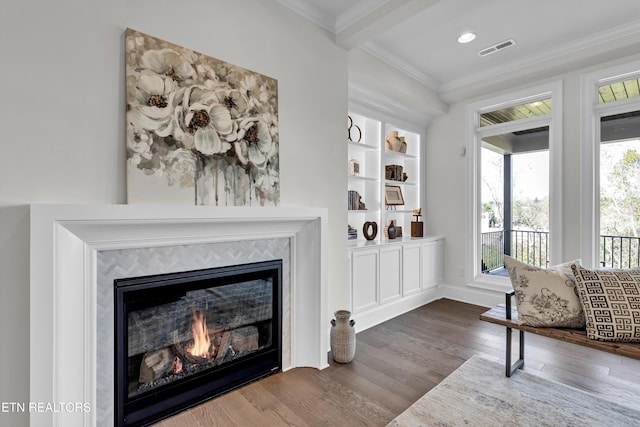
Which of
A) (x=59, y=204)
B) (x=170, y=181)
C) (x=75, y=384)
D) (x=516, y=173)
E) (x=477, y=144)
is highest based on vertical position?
(x=477, y=144)

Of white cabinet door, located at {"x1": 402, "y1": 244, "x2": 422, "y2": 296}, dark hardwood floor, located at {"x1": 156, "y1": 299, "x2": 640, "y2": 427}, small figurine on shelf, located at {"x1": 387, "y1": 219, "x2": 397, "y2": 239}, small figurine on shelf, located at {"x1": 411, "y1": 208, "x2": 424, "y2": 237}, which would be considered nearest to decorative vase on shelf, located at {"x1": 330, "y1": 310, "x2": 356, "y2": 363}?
dark hardwood floor, located at {"x1": 156, "y1": 299, "x2": 640, "y2": 427}

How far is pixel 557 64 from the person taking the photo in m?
3.15

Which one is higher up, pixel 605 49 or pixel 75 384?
pixel 605 49

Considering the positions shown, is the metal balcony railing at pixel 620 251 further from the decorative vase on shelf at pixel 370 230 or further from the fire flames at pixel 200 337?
the fire flames at pixel 200 337

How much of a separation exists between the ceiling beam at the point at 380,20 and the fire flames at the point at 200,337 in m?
2.41

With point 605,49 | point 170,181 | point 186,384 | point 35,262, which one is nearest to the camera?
point 35,262

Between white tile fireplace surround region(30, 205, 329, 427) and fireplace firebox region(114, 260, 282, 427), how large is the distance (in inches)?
2.9

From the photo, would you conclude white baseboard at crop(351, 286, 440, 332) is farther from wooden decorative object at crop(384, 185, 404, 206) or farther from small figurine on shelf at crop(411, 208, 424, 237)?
wooden decorative object at crop(384, 185, 404, 206)

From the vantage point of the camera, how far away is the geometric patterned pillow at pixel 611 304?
170 centimetres

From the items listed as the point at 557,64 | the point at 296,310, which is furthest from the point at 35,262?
the point at 557,64

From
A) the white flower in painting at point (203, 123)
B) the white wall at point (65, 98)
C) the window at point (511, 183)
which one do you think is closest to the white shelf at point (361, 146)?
the window at point (511, 183)

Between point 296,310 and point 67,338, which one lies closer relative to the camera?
point 67,338

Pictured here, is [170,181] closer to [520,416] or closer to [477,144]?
[520,416]

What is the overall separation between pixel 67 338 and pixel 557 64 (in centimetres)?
447
